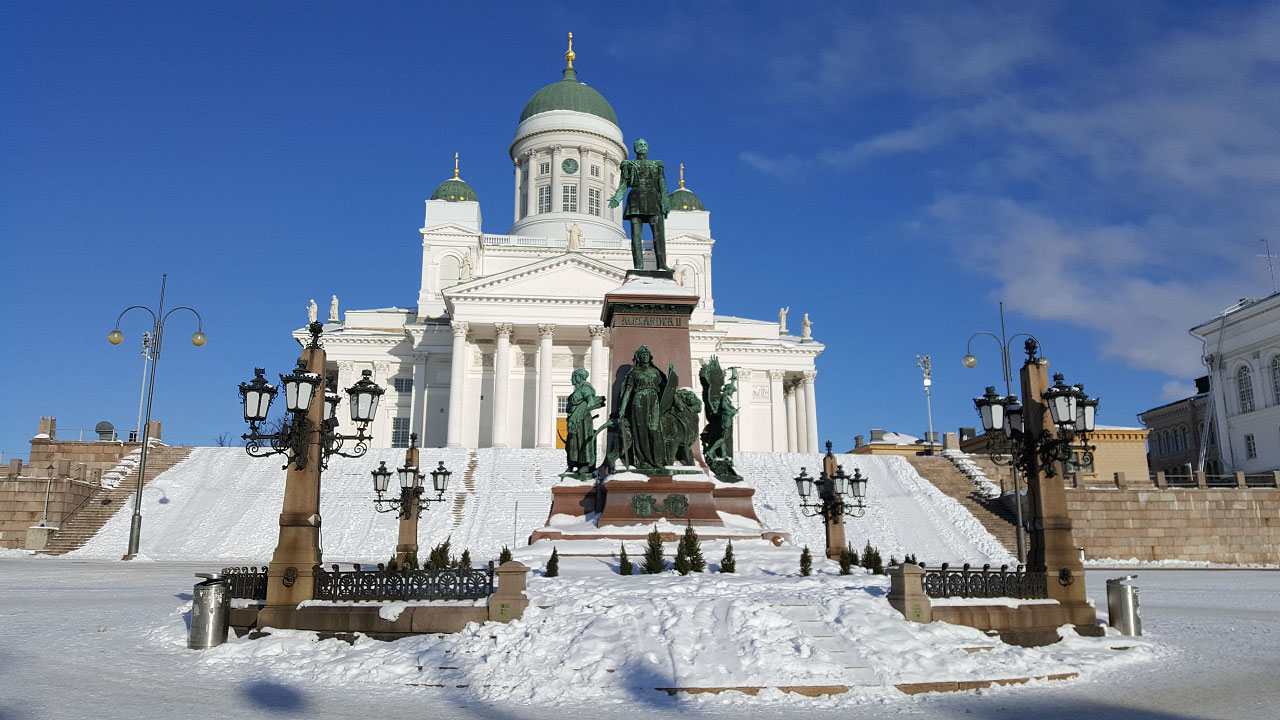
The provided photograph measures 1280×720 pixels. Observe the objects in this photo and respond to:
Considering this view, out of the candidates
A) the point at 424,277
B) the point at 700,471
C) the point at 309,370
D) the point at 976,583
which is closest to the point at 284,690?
the point at 309,370

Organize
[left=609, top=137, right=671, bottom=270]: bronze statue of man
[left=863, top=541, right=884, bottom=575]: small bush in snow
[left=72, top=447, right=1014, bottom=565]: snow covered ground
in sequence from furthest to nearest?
[left=72, top=447, right=1014, bottom=565]: snow covered ground → [left=609, top=137, right=671, bottom=270]: bronze statue of man → [left=863, top=541, right=884, bottom=575]: small bush in snow

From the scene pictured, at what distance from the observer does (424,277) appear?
65250 millimetres

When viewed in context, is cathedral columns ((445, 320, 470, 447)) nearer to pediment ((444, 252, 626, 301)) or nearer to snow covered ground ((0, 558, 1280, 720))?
pediment ((444, 252, 626, 301))

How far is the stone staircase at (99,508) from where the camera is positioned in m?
30.7

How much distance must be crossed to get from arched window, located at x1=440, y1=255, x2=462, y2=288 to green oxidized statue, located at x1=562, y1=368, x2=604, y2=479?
49.2 metres

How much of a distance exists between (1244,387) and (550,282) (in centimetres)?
4192

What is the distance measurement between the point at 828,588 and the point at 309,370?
747 cm

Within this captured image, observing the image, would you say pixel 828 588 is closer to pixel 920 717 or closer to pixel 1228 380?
pixel 920 717

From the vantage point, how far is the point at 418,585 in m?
10.9

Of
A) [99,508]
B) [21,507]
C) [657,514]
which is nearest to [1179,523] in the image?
[657,514]

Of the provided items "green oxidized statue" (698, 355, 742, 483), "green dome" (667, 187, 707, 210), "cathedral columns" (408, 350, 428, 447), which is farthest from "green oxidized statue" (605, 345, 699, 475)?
"green dome" (667, 187, 707, 210)

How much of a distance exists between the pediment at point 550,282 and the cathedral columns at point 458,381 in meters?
1.99

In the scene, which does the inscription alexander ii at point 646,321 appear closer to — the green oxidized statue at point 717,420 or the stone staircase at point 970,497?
the green oxidized statue at point 717,420

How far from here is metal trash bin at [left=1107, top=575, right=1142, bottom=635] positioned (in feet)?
39.1
